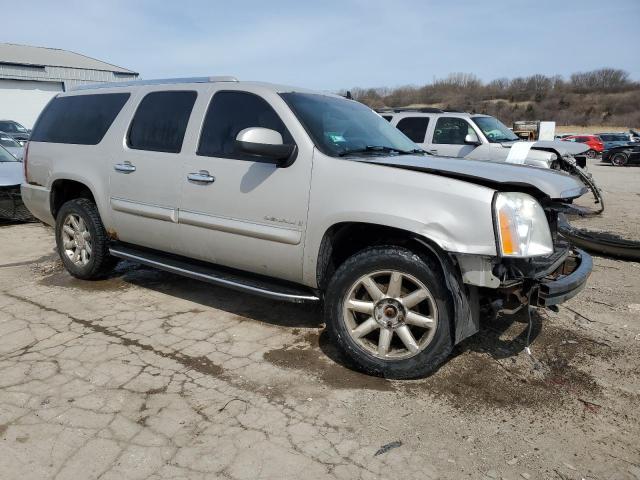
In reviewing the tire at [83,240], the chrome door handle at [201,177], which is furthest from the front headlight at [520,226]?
the tire at [83,240]

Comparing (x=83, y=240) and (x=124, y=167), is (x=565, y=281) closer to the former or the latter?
(x=124, y=167)

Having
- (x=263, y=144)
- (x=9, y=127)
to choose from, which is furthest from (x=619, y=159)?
(x=9, y=127)

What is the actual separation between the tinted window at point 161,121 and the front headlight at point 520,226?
2.59 meters

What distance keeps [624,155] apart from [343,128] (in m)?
25.8

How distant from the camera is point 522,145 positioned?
909 centimetres

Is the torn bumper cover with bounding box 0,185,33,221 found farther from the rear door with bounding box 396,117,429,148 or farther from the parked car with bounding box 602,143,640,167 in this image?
the parked car with bounding box 602,143,640,167

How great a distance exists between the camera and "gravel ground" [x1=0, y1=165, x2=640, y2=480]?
2.48 meters

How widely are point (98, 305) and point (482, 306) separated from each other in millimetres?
3312

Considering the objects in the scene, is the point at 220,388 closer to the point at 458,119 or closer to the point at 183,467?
the point at 183,467

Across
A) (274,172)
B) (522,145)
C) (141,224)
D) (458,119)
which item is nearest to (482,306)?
(274,172)

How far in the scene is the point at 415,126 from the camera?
10.5 meters

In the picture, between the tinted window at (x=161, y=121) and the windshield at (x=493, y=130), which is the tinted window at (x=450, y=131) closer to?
the windshield at (x=493, y=130)

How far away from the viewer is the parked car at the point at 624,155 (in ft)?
81.5

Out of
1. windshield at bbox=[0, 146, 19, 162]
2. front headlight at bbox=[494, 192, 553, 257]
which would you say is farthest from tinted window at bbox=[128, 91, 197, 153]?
windshield at bbox=[0, 146, 19, 162]
